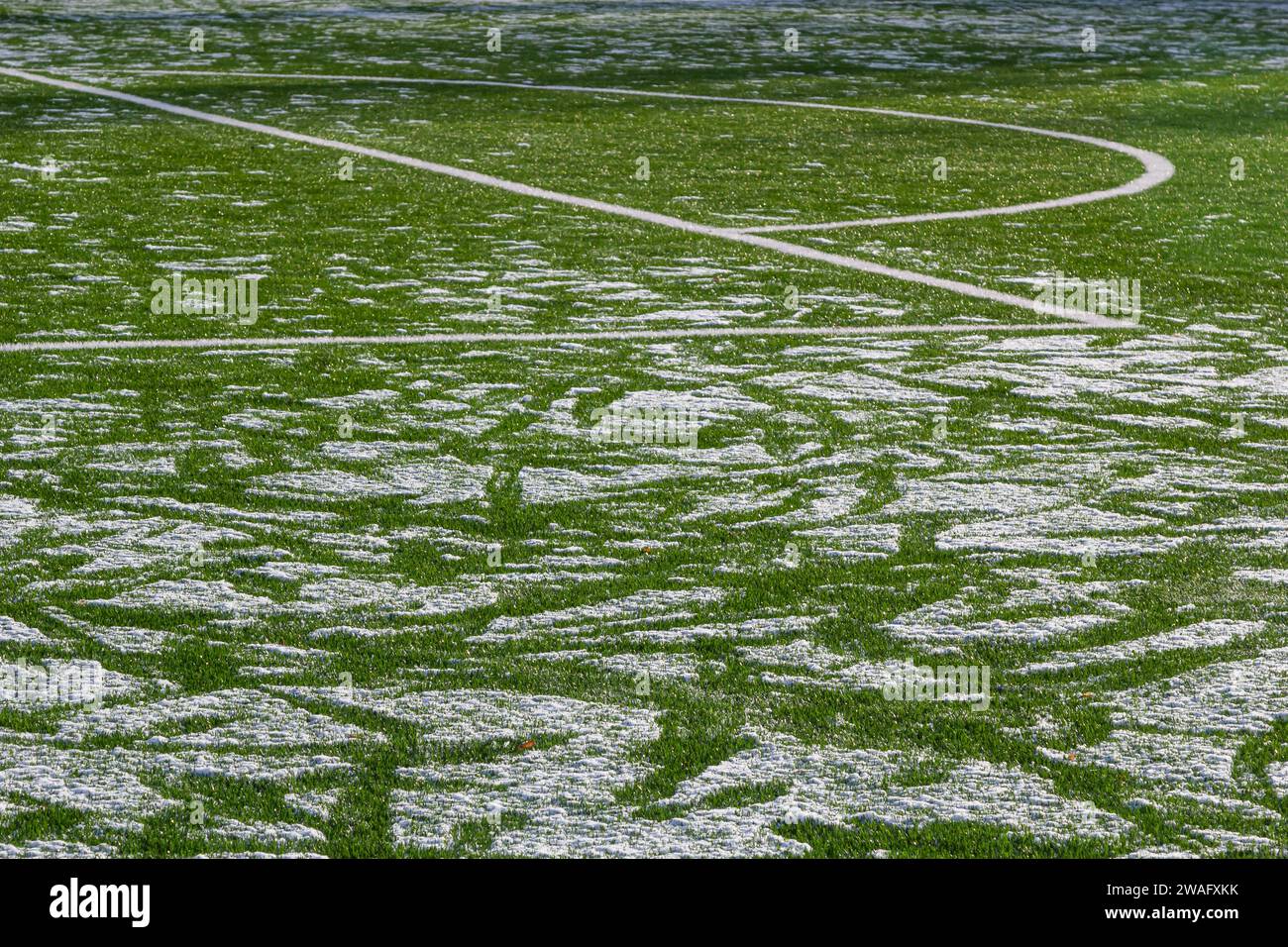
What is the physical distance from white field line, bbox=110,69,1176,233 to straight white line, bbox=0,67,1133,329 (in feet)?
2.13

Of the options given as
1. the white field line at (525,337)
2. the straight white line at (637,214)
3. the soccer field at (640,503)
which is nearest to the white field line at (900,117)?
the soccer field at (640,503)

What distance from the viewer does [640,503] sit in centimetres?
770

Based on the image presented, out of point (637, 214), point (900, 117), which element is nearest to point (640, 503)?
point (637, 214)

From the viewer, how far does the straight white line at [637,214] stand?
1220 centimetres

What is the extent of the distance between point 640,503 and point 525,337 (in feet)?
11.6

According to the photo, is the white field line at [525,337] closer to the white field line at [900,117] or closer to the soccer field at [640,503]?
the soccer field at [640,503]

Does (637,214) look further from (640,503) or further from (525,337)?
(640,503)

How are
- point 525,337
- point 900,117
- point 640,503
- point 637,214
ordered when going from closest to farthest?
1. point 640,503
2. point 525,337
3. point 637,214
4. point 900,117

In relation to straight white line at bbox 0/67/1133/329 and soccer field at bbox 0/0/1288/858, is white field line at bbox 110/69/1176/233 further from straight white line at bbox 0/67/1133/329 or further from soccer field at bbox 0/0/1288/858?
straight white line at bbox 0/67/1133/329

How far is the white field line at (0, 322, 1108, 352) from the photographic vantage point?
1061 cm

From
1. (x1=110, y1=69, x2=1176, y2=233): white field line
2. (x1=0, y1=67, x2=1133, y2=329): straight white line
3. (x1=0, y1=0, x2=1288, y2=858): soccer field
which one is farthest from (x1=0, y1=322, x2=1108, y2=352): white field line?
(x1=110, y1=69, x2=1176, y2=233): white field line

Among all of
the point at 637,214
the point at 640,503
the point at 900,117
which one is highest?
the point at 900,117

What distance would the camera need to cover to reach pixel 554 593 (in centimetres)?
652

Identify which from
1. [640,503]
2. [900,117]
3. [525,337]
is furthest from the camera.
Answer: [900,117]
